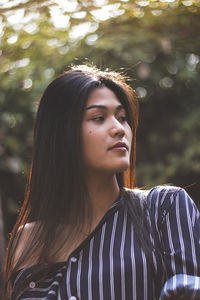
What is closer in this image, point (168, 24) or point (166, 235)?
point (166, 235)

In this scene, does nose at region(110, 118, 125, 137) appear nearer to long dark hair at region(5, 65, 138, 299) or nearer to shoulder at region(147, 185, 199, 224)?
long dark hair at region(5, 65, 138, 299)

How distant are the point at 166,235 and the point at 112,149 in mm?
395

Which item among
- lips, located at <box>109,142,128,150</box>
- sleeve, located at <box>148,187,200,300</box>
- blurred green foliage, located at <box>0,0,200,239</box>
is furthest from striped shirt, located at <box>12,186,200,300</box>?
blurred green foliage, located at <box>0,0,200,239</box>

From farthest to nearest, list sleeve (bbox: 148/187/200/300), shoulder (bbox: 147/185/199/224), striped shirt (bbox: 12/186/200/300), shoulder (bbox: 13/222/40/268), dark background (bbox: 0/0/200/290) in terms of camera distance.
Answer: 1. dark background (bbox: 0/0/200/290)
2. shoulder (bbox: 13/222/40/268)
3. shoulder (bbox: 147/185/199/224)
4. striped shirt (bbox: 12/186/200/300)
5. sleeve (bbox: 148/187/200/300)

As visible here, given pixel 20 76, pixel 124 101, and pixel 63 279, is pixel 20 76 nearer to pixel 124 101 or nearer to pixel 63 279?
pixel 124 101

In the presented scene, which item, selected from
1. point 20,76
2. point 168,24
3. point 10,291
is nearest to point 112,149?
point 10,291

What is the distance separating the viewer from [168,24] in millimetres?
3555

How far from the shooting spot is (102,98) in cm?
202

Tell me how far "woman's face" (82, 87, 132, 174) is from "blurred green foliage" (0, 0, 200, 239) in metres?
0.81

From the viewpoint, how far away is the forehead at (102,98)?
6.55 ft

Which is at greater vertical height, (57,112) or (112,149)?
(57,112)

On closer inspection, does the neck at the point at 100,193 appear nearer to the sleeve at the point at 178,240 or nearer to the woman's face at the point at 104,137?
the woman's face at the point at 104,137

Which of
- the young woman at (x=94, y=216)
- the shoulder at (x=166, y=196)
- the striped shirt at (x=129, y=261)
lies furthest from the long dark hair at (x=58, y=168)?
the shoulder at (x=166, y=196)

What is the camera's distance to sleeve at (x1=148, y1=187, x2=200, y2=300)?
161 centimetres
